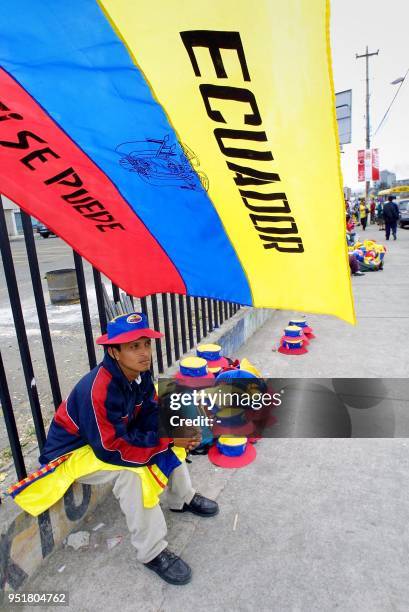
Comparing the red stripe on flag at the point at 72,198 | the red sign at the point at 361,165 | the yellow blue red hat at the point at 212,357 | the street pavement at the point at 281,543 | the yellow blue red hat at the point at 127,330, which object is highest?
the red sign at the point at 361,165

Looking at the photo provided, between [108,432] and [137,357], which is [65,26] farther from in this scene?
[108,432]

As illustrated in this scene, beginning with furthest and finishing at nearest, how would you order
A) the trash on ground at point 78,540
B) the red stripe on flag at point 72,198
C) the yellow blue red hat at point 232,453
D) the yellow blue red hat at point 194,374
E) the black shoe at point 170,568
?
the yellow blue red hat at point 194,374, the yellow blue red hat at point 232,453, the trash on ground at point 78,540, the black shoe at point 170,568, the red stripe on flag at point 72,198

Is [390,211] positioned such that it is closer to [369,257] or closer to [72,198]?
[369,257]

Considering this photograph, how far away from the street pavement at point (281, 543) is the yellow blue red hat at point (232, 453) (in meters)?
0.06

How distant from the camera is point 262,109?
4.12ft

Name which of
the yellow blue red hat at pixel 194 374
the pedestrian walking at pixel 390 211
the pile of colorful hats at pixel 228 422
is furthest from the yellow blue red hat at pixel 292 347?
the pedestrian walking at pixel 390 211

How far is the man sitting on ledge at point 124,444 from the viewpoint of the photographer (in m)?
2.23

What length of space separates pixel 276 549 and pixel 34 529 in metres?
1.41

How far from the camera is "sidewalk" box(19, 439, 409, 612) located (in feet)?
6.79

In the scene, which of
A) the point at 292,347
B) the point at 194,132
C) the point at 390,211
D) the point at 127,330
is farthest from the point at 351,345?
the point at 390,211

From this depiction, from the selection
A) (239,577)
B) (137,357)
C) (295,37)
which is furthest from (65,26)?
(239,577)

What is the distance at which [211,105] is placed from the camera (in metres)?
1.32

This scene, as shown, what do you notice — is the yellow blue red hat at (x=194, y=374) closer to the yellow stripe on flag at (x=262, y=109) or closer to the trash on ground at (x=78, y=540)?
the trash on ground at (x=78, y=540)

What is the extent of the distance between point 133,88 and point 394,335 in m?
5.53
